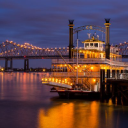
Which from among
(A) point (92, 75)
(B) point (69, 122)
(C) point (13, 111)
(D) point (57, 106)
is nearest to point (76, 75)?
(A) point (92, 75)

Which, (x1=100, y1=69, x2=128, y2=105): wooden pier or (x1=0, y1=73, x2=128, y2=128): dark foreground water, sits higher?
(x1=100, y1=69, x2=128, y2=105): wooden pier

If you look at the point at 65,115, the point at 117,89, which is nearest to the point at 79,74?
the point at 117,89

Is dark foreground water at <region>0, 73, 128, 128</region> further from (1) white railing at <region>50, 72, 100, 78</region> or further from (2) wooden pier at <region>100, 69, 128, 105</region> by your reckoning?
(1) white railing at <region>50, 72, 100, 78</region>

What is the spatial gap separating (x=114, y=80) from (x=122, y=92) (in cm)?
127

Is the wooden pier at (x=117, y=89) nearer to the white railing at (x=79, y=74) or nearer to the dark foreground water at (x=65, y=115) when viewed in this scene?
the dark foreground water at (x=65, y=115)

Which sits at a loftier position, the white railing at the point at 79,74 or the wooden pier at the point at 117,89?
the white railing at the point at 79,74

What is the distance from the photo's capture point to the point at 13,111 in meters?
28.8

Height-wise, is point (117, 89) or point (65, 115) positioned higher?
point (117, 89)

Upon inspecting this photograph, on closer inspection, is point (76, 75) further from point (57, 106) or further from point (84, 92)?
point (57, 106)

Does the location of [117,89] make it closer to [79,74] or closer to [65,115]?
[79,74]

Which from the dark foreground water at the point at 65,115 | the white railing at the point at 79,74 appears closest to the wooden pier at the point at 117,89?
the dark foreground water at the point at 65,115

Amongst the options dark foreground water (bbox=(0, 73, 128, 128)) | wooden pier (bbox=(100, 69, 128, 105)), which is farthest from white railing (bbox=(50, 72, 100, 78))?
dark foreground water (bbox=(0, 73, 128, 128))

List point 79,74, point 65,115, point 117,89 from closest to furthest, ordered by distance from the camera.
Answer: point 65,115 → point 117,89 → point 79,74

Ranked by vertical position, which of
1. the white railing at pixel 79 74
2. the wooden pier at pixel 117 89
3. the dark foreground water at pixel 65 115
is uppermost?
the white railing at pixel 79 74
